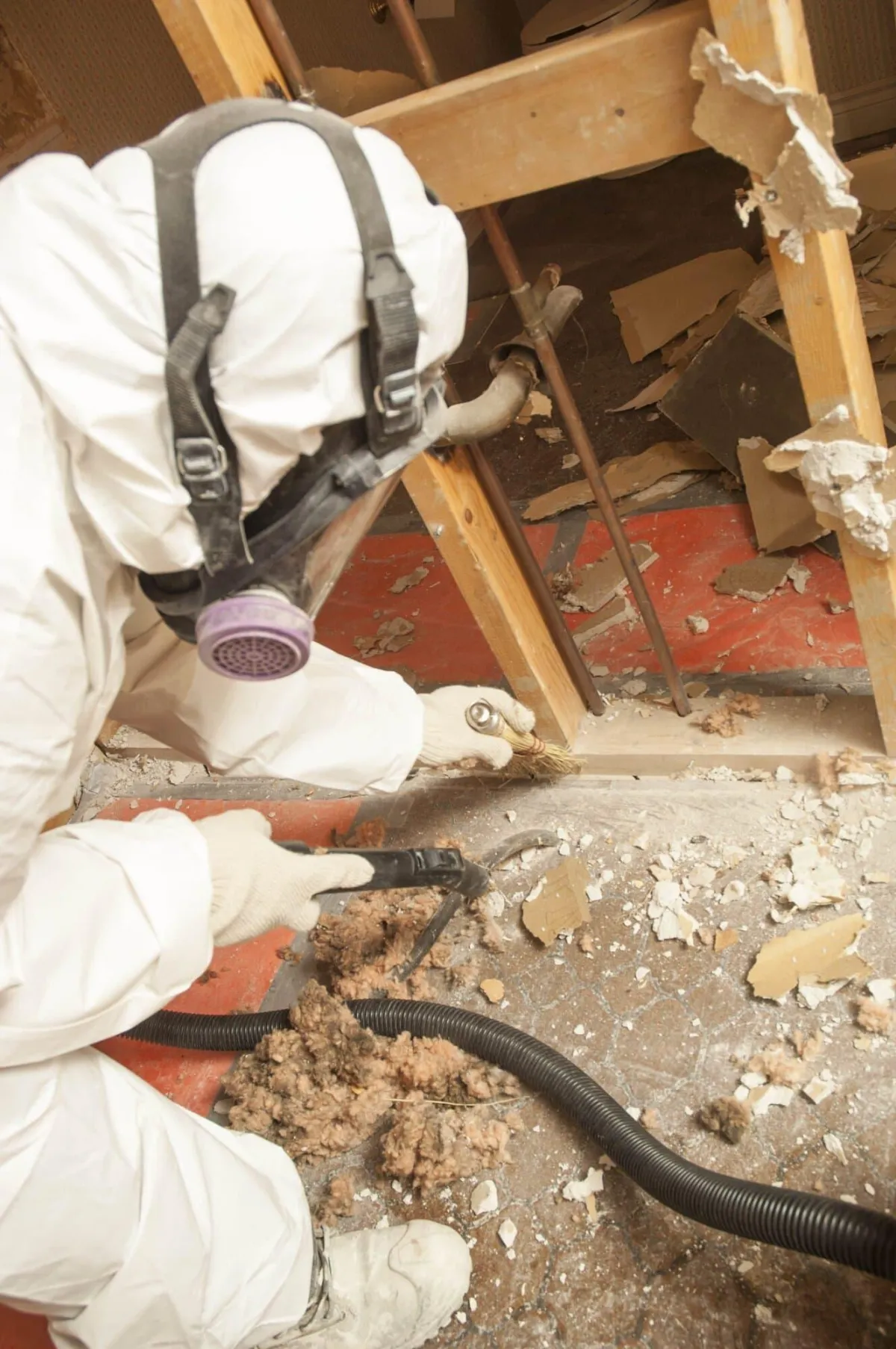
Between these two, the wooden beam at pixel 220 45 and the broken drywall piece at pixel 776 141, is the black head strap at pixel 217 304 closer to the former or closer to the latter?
the wooden beam at pixel 220 45

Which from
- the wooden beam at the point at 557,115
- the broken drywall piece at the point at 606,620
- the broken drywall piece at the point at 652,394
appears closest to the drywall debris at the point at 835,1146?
the broken drywall piece at the point at 606,620

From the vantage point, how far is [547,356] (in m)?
1.66

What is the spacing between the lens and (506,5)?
230 inches

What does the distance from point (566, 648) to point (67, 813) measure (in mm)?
1735

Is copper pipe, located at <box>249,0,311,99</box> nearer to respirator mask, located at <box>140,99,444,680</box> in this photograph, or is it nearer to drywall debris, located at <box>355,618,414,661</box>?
respirator mask, located at <box>140,99,444,680</box>

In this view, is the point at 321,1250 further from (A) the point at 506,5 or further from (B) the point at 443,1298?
(A) the point at 506,5

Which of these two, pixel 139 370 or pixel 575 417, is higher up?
pixel 139 370

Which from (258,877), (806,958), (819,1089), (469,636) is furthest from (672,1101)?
(469,636)

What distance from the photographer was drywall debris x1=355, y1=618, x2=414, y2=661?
303 cm

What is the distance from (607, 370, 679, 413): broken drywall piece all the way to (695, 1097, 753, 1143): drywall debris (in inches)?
101

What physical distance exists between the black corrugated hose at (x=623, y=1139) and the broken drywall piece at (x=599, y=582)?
52.7 inches

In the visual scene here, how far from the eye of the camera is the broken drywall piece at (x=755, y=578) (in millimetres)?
2543

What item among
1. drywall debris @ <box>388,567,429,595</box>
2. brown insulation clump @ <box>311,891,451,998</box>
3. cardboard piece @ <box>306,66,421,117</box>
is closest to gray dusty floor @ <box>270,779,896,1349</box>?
brown insulation clump @ <box>311,891,451,998</box>

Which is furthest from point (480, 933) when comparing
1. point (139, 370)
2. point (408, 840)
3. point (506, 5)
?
point (506, 5)
